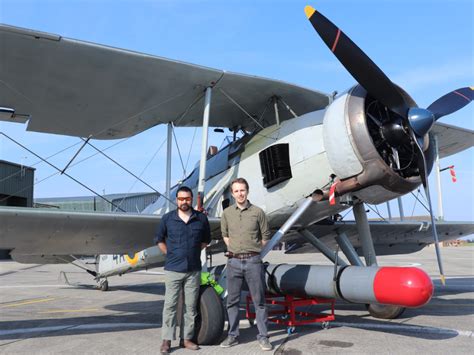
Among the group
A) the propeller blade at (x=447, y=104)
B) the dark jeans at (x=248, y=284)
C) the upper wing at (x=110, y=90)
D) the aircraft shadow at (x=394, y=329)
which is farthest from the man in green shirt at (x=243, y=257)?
the propeller blade at (x=447, y=104)

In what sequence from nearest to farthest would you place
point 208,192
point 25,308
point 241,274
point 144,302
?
point 241,274 → point 208,192 → point 25,308 → point 144,302

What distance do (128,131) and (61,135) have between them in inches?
45.5

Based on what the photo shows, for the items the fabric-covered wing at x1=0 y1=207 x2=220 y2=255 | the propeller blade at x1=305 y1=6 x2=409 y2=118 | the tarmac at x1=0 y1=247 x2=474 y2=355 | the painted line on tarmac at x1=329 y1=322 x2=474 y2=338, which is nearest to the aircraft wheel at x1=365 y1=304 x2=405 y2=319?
the tarmac at x1=0 y1=247 x2=474 y2=355

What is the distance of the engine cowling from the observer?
496 cm

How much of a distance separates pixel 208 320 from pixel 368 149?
2.55 meters

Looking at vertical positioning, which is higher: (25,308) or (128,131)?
(128,131)

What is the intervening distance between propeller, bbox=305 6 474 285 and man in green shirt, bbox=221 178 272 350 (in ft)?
6.05

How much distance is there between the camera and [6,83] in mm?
6043

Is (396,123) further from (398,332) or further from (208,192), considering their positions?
(208,192)

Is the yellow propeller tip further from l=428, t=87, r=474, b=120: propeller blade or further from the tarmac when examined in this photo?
the tarmac

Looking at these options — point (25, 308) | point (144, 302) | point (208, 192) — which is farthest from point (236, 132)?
point (25, 308)

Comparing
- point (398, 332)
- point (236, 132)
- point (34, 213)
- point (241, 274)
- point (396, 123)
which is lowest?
point (398, 332)

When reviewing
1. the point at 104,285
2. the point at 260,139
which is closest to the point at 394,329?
the point at 260,139

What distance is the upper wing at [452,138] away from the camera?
8.45 meters
